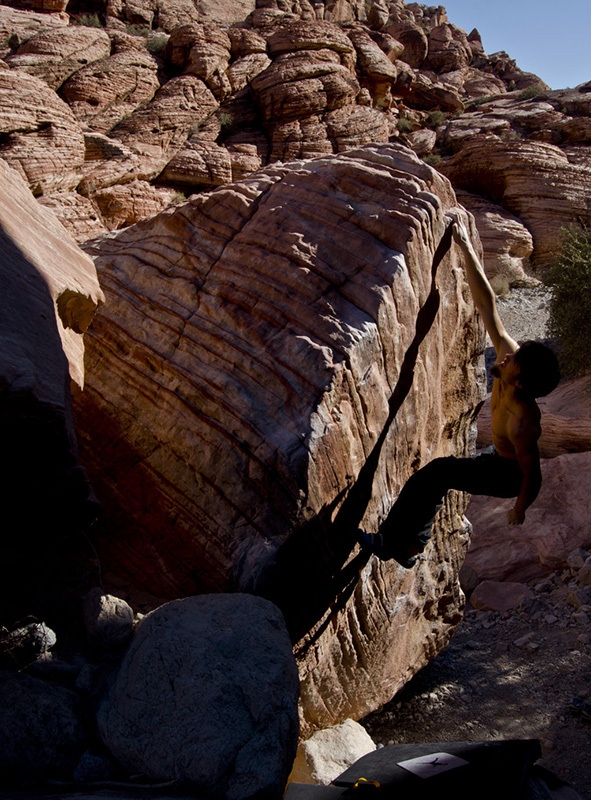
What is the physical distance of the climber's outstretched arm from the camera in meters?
3.59

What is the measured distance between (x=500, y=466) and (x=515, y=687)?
2323 millimetres

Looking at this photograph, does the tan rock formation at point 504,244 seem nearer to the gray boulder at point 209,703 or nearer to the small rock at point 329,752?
the small rock at point 329,752

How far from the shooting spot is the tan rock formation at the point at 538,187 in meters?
21.6

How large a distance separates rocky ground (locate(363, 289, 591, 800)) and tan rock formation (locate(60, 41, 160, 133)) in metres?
19.6

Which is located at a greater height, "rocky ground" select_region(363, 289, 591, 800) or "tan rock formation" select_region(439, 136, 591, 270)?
"tan rock formation" select_region(439, 136, 591, 270)

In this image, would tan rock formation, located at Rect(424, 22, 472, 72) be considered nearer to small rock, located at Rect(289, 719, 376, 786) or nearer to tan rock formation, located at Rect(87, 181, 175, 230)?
tan rock formation, located at Rect(87, 181, 175, 230)

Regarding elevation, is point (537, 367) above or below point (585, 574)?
above

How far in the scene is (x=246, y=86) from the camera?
76.6 feet

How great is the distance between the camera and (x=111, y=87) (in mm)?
20516

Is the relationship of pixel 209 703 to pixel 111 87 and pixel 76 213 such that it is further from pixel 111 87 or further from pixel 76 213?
pixel 111 87

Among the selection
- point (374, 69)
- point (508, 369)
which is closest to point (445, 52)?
point (374, 69)

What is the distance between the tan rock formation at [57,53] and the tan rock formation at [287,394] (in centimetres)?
1909

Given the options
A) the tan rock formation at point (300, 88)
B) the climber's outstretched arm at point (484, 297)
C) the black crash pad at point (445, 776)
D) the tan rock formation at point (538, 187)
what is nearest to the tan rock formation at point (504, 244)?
the tan rock formation at point (538, 187)

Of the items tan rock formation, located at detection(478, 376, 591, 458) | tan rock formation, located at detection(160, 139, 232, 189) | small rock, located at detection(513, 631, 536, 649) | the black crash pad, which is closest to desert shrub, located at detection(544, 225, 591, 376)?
tan rock formation, located at detection(478, 376, 591, 458)
